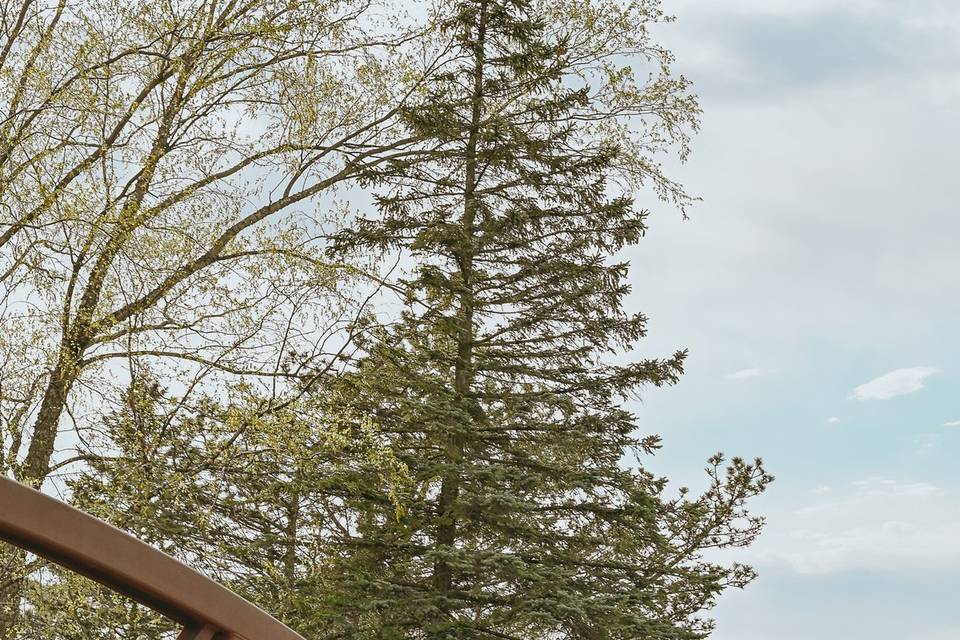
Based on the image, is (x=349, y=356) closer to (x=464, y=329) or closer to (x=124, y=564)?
(x=464, y=329)

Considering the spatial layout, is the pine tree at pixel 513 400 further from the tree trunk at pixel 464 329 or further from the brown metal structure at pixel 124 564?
the brown metal structure at pixel 124 564

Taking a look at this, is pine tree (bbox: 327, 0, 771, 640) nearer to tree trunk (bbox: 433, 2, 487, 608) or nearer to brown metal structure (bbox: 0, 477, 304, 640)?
tree trunk (bbox: 433, 2, 487, 608)

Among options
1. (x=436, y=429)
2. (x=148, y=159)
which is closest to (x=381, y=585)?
(x=436, y=429)

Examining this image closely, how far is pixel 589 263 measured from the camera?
10586mm

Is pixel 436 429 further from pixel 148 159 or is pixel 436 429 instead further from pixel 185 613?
pixel 185 613

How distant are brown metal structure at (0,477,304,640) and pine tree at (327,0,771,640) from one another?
6315 mm

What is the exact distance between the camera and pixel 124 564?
2350mm

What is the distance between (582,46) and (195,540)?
7255 mm

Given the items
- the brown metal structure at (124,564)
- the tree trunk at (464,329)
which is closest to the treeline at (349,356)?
the tree trunk at (464,329)

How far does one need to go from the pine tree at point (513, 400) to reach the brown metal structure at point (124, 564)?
20.7ft

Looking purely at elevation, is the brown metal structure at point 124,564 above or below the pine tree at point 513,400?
below

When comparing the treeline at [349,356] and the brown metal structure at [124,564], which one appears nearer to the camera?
the brown metal structure at [124,564]

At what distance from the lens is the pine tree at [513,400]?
919 centimetres

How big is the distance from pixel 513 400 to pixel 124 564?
7.63m
